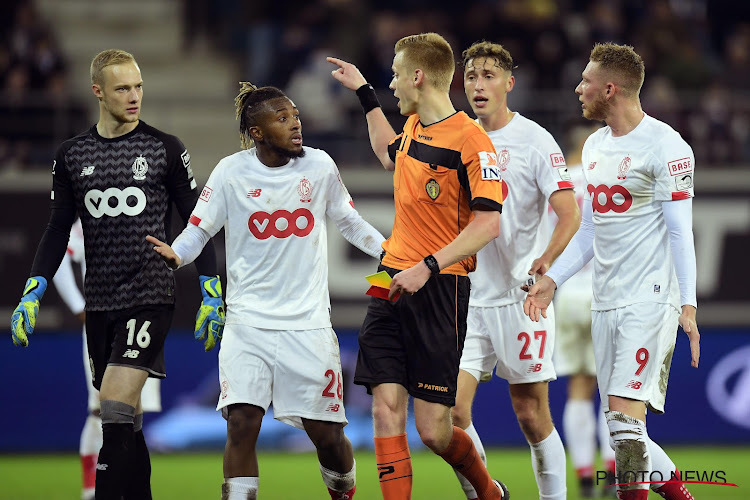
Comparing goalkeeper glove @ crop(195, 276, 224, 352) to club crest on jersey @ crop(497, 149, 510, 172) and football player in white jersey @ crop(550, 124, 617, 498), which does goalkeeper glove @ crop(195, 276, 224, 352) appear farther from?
football player in white jersey @ crop(550, 124, 617, 498)

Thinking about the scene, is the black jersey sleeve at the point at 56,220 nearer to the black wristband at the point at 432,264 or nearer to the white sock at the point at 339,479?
the white sock at the point at 339,479

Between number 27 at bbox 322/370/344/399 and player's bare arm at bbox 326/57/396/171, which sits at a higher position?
player's bare arm at bbox 326/57/396/171

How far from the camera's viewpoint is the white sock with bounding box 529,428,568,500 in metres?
6.83

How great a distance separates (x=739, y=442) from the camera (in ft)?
38.9

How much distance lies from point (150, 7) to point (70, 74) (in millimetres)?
1668

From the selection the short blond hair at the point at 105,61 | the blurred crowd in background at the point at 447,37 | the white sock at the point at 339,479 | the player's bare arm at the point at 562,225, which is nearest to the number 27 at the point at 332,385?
the white sock at the point at 339,479

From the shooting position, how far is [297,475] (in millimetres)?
10141

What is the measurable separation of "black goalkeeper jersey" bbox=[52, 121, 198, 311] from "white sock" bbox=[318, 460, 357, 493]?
1301 millimetres

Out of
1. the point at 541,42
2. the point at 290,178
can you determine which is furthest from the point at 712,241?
the point at 290,178

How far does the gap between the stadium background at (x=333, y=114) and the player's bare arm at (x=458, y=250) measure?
4.31 meters

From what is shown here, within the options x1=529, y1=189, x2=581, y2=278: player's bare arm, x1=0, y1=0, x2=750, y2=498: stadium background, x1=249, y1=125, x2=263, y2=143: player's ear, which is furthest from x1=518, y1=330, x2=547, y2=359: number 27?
x1=0, y1=0, x2=750, y2=498: stadium background

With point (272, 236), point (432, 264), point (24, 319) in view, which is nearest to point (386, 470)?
point (432, 264)

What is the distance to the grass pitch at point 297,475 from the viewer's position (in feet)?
29.1

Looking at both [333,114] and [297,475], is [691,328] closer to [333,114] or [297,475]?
[297,475]
